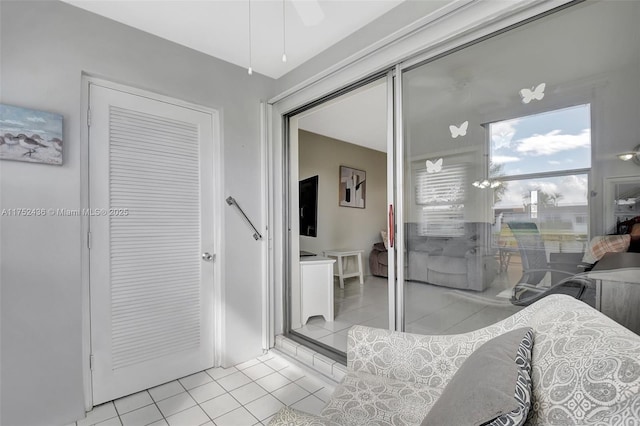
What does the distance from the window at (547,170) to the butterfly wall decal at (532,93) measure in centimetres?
8

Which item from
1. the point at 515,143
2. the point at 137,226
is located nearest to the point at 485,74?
the point at 515,143

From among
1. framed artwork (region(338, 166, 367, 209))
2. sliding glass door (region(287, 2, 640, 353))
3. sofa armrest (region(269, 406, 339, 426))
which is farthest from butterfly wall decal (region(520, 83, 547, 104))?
framed artwork (region(338, 166, 367, 209))

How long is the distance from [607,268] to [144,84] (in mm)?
2830

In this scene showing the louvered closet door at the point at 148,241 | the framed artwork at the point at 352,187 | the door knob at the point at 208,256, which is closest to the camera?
the louvered closet door at the point at 148,241

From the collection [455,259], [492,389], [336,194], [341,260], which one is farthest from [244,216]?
[336,194]

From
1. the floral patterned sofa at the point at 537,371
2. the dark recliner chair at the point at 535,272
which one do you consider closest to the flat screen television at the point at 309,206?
the floral patterned sofa at the point at 537,371

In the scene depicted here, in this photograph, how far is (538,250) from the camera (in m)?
1.38

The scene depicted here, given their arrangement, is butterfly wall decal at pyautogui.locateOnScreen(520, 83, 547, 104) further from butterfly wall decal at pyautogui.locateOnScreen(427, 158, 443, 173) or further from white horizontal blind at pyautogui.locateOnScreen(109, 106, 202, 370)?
white horizontal blind at pyautogui.locateOnScreen(109, 106, 202, 370)

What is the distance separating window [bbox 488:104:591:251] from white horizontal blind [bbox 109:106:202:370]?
83.4 inches

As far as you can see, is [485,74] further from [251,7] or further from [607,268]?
[251,7]

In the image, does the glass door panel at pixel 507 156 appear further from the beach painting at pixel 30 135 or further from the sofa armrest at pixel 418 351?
the beach painting at pixel 30 135

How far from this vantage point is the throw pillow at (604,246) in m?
1.19
